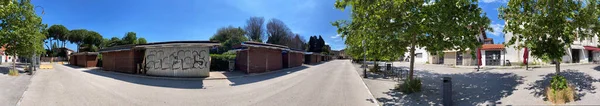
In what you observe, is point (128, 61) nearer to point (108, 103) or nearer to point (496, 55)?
point (108, 103)

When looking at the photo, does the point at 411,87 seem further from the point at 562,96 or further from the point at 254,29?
the point at 254,29

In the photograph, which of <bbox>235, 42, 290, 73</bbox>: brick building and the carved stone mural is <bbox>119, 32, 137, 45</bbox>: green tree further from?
the carved stone mural

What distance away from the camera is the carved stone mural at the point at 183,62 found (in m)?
14.5

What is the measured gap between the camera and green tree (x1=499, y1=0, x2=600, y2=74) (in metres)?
6.54

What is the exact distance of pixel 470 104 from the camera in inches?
263

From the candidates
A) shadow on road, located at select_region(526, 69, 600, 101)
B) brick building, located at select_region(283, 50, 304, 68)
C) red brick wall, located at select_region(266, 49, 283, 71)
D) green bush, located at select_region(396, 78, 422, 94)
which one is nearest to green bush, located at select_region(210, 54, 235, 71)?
red brick wall, located at select_region(266, 49, 283, 71)

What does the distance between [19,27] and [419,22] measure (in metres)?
25.6

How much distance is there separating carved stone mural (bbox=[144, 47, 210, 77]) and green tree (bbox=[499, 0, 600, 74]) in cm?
1396

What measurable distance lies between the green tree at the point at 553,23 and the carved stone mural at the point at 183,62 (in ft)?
45.8

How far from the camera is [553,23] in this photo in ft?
21.6

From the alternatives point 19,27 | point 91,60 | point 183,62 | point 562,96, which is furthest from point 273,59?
point 91,60

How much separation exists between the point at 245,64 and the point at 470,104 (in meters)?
14.1

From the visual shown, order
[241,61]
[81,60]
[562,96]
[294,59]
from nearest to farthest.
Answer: [562,96] < [241,61] < [294,59] < [81,60]

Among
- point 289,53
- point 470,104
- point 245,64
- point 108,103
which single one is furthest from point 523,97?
point 289,53
